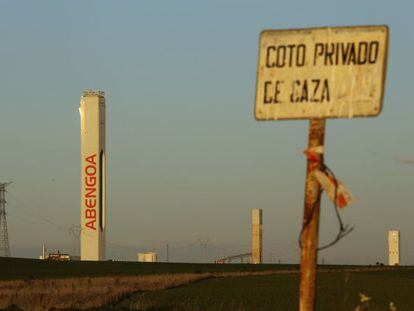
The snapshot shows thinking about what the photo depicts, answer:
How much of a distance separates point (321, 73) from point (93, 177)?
115812 millimetres

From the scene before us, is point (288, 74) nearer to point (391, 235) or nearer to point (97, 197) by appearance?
point (97, 197)

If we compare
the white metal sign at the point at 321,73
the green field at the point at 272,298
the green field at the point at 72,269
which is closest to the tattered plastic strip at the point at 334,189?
the white metal sign at the point at 321,73

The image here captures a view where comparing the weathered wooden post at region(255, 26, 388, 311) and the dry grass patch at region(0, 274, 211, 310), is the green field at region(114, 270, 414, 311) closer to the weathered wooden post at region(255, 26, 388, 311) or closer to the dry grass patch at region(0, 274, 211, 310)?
the dry grass patch at region(0, 274, 211, 310)

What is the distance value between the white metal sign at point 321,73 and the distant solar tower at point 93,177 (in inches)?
4527

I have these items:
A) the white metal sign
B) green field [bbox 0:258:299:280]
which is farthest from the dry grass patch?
green field [bbox 0:258:299:280]

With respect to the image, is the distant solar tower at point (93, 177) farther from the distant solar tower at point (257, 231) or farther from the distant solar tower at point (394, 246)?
→ the distant solar tower at point (394, 246)

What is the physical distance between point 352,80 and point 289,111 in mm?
562

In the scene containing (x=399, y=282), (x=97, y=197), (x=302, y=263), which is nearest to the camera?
(x=302, y=263)

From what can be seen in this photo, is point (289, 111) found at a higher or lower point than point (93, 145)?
lower

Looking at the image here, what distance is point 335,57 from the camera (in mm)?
8000

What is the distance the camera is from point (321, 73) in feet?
26.3

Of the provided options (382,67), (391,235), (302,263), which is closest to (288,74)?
(382,67)

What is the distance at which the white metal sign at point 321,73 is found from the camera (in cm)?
789

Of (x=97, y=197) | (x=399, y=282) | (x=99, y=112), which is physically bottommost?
(x=399, y=282)
